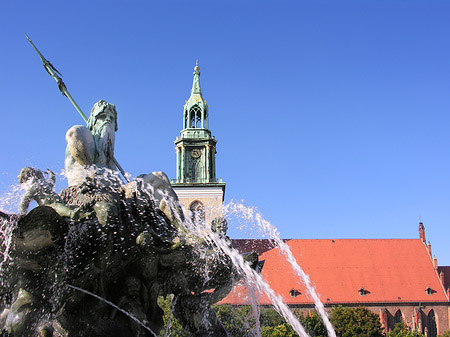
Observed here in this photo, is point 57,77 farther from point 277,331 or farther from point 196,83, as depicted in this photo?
point 196,83

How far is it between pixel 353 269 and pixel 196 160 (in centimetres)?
1720

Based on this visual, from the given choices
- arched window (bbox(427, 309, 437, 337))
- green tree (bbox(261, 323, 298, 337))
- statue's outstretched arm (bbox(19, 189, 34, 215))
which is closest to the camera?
statue's outstretched arm (bbox(19, 189, 34, 215))

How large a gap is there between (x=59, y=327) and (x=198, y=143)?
5106 cm

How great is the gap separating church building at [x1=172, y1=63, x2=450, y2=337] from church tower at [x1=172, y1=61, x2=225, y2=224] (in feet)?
0.29

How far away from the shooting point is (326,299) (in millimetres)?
50875

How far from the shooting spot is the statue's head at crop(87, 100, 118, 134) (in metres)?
8.47

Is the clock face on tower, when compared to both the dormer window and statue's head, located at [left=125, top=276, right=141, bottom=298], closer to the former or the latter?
the dormer window

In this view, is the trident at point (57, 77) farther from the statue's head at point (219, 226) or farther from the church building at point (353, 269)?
the church building at point (353, 269)

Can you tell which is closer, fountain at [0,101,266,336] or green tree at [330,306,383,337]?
fountain at [0,101,266,336]

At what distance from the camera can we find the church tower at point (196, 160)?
5544cm

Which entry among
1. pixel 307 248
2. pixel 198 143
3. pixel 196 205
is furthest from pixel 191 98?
pixel 307 248

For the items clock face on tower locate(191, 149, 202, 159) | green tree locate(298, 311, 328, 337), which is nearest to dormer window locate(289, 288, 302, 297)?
green tree locate(298, 311, 328, 337)

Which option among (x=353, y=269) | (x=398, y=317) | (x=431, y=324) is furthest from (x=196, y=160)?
(x=431, y=324)

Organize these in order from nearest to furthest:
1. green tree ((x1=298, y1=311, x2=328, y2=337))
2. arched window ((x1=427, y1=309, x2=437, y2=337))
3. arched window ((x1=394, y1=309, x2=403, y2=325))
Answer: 1. green tree ((x1=298, y1=311, x2=328, y2=337))
2. arched window ((x1=394, y1=309, x2=403, y2=325))
3. arched window ((x1=427, y1=309, x2=437, y2=337))
